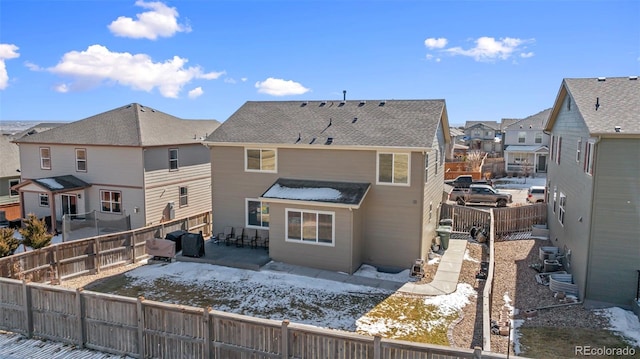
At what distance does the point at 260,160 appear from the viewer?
763 inches

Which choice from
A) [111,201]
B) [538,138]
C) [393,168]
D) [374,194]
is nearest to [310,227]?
[374,194]

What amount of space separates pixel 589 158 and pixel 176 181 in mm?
19730

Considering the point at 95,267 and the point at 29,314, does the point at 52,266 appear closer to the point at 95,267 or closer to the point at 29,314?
the point at 95,267

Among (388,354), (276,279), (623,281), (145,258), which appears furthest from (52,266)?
(623,281)

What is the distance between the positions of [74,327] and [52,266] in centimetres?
620

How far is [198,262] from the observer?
17.5m

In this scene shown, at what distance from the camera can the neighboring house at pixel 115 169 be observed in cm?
2283

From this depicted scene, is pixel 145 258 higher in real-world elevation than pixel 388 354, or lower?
lower

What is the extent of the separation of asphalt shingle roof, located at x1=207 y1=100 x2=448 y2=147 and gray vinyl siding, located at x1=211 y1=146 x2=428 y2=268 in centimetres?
60

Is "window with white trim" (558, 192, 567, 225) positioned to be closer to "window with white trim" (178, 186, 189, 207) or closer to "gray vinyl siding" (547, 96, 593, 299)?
"gray vinyl siding" (547, 96, 593, 299)

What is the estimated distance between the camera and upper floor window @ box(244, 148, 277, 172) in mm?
19183

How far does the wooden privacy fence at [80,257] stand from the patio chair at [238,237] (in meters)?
2.54

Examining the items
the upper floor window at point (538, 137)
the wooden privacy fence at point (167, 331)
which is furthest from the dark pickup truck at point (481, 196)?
the wooden privacy fence at point (167, 331)

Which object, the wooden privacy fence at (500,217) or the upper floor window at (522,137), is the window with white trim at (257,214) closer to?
the wooden privacy fence at (500,217)
